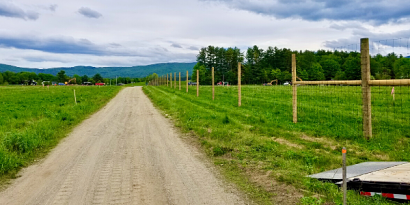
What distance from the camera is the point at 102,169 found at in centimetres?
689

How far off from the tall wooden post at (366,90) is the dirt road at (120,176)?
5094 mm

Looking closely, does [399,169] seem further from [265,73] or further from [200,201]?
[265,73]

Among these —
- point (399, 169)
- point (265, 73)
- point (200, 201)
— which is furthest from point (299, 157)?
point (265, 73)

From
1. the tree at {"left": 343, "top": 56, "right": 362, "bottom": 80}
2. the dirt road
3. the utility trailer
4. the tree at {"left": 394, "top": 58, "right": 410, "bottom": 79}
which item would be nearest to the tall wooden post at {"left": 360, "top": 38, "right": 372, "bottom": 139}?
the tree at {"left": 394, "top": 58, "right": 410, "bottom": 79}

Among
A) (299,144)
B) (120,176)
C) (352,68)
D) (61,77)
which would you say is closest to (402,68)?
(352,68)

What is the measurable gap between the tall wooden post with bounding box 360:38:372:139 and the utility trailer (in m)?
2.92

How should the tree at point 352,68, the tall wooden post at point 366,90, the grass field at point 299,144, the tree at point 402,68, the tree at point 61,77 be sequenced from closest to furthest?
the grass field at point 299,144
the tall wooden post at point 366,90
the tree at point 402,68
the tree at point 352,68
the tree at point 61,77

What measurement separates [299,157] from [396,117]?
22.6 feet

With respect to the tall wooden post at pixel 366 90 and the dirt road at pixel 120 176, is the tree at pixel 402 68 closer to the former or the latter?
the tall wooden post at pixel 366 90

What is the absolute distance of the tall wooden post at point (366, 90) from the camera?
841 centimetres

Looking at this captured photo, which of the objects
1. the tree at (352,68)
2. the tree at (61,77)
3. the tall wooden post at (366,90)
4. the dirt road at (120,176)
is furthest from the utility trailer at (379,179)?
the tree at (61,77)

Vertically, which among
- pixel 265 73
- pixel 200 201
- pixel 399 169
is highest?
pixel 265 73

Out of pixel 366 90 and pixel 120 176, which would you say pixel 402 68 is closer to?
pixel 366 90

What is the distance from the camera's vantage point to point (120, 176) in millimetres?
6344
